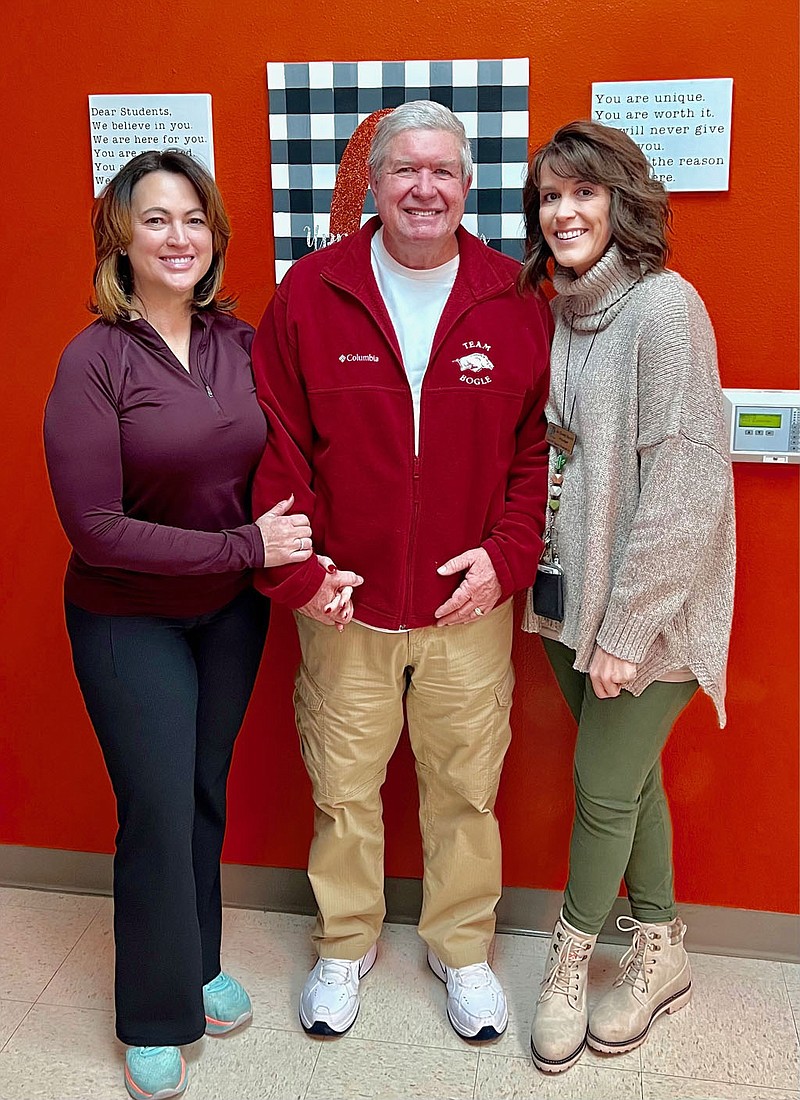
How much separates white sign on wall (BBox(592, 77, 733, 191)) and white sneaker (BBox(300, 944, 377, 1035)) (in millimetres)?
1742

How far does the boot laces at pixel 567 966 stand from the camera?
2.10 meters

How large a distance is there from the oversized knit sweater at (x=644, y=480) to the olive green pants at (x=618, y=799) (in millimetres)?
75

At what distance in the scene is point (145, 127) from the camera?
2232mm

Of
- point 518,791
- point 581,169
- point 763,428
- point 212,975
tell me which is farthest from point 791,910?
point 581,169

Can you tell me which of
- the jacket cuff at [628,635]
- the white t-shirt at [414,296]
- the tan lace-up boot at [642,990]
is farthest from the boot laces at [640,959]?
the white t-shirt at [414,296]

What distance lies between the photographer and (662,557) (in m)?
1.77

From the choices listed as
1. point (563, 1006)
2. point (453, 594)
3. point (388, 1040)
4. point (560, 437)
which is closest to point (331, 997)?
point (388, 1040)

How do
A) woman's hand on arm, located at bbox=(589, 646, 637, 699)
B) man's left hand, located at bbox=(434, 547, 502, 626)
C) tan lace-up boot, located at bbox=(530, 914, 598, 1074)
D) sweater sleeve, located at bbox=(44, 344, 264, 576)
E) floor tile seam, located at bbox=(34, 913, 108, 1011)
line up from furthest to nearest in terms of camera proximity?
floor tile seam, located at bbox=(34, 913, 108, 1011), tan lace-up boot, located at bbox=(530, 914, 598, 1074), man's left hand, located at bbox=(434, 547, 502, 626), woman's hand on arm, located at bbox=(589, 646, 637, 699), sweater sleeve, located at bbox=(44, 344, 264, 576)

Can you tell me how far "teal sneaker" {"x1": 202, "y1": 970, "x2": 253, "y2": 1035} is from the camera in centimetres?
216

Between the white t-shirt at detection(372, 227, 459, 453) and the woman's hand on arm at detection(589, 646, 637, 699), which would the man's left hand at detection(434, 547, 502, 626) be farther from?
the white t-shirt at detection(372, 227, 459, 453)

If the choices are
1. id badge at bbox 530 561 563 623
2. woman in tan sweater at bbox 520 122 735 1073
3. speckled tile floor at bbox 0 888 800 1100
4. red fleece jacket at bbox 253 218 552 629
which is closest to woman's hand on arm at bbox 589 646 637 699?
woman in tan sweater at bbox 520 122 735 1073

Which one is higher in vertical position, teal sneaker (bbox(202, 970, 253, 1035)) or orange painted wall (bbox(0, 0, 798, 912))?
orange painted wall (bbox(0, 0, 798, 912))

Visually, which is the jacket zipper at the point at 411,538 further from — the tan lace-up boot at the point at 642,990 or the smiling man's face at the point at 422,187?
the tan lace-up boot at the point at 642,990

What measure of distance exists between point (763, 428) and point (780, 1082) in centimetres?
128
